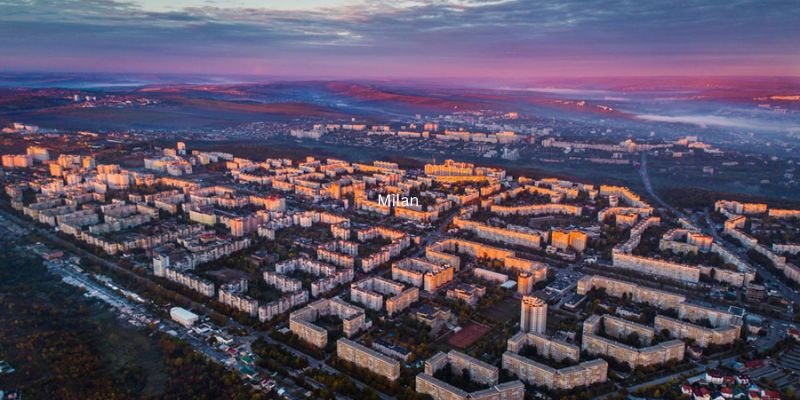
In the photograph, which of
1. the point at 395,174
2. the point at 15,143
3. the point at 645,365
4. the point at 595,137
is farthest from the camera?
the point at 595,137

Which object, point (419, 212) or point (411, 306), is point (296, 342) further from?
point (419, 212)

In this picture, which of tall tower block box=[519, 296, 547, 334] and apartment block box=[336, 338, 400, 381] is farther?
tall tower block box=[519, 296, 547, 334]

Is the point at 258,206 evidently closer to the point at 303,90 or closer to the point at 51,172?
the point at 51,172

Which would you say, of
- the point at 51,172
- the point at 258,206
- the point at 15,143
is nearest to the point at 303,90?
the point at 15,143

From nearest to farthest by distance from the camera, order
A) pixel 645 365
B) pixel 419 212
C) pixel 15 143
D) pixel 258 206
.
A: pixel 645 365 → pixel 419 212 → pixel 258 206 → pixel 15 143

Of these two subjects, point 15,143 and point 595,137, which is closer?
point 15,143

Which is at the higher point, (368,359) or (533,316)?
(533,316)

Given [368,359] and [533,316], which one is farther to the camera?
[533,316]

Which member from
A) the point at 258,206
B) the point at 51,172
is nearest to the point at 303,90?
the point at 51,172

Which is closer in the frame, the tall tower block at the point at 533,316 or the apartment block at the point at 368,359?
the apartment block at the point at 368,359
